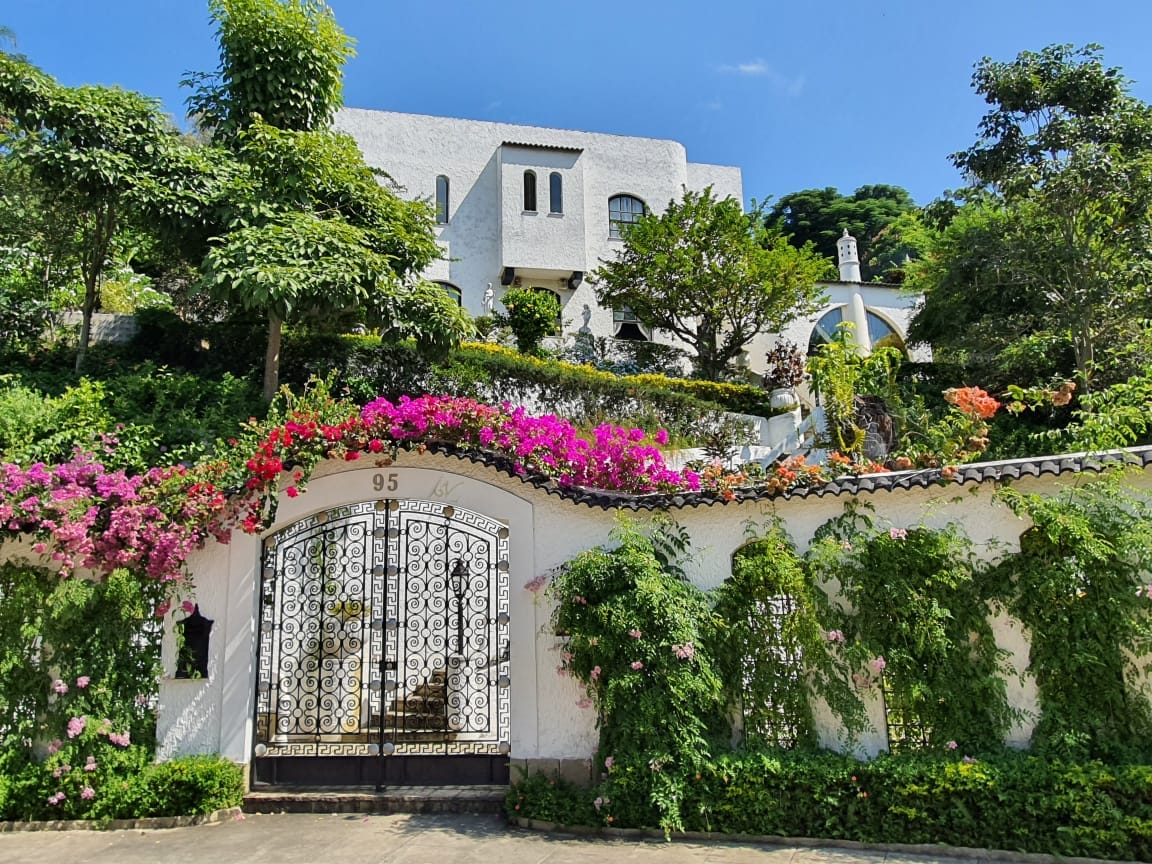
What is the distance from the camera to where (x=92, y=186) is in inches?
422

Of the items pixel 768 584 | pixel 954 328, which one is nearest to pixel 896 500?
pixel 768 584

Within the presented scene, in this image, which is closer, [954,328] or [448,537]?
[448,537]

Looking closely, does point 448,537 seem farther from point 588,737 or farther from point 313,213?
point 313,213

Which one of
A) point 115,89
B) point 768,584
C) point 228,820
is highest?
point 115,89

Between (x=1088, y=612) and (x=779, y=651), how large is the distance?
2.45 metres

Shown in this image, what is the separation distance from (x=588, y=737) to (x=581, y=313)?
1898 centimetres

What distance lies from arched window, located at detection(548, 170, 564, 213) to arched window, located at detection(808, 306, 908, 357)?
9943 mm

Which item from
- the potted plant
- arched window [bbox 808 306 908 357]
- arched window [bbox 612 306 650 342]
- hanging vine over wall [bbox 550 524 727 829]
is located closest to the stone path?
hanging vine over wall [bbox 550 524 727 829]

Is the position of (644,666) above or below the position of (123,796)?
above

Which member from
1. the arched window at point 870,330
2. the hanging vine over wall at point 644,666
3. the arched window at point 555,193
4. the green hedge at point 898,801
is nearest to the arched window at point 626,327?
the arched window at point 555,193

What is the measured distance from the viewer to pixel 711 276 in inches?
816

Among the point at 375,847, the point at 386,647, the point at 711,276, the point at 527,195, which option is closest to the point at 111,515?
the point at 386,647

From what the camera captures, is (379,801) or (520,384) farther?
(520,384)

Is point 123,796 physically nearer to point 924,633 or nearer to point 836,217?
point 924,633
